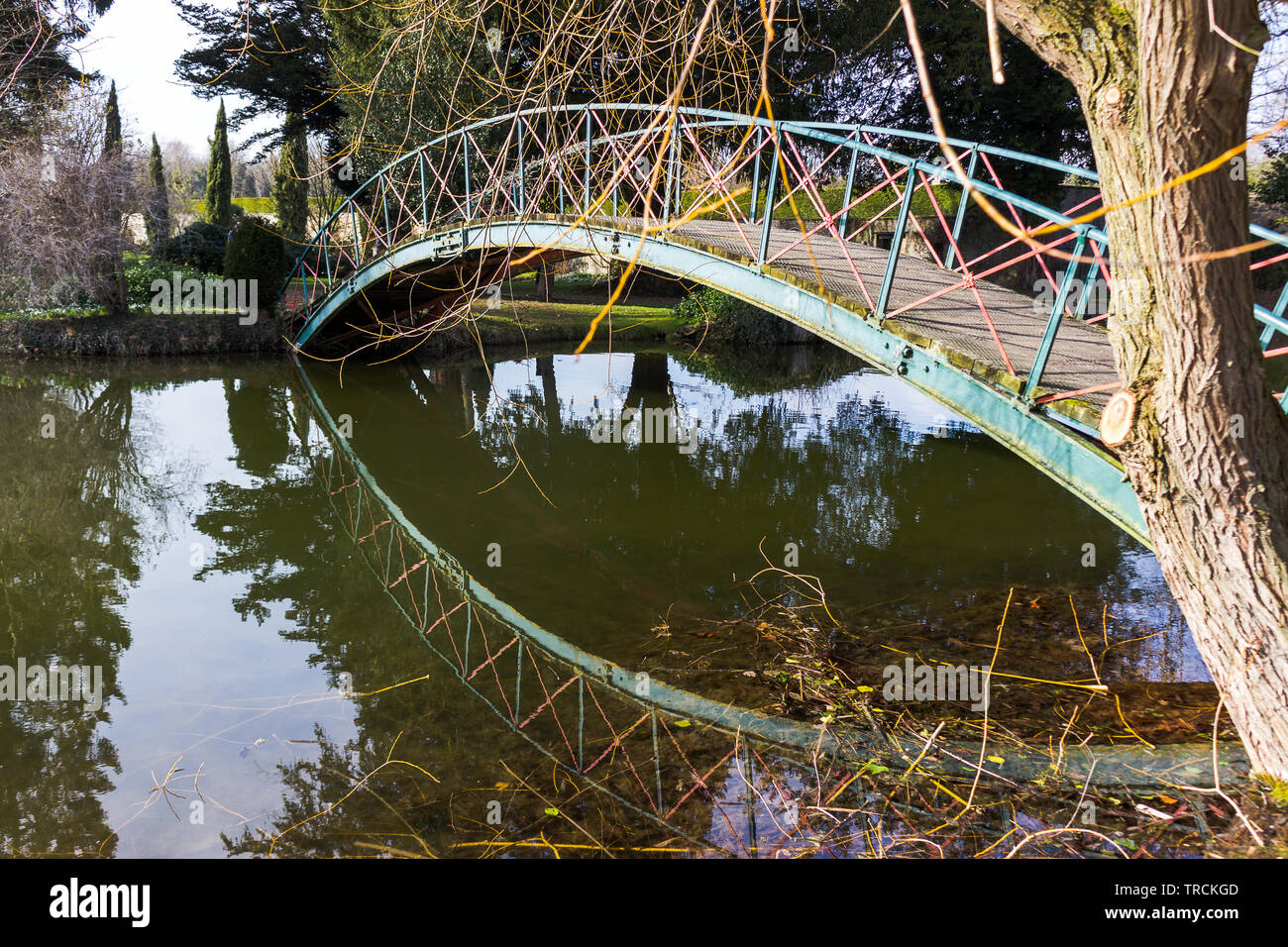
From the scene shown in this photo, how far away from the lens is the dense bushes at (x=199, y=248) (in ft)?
62.7

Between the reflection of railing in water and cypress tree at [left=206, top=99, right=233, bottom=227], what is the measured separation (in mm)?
23610

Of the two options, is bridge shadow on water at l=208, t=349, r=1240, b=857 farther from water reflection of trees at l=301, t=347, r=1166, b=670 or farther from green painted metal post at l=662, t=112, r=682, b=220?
green painted metal post at l=662, t=112, r=682, b=220

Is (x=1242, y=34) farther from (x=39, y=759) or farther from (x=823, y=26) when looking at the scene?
(x=823, y=26)

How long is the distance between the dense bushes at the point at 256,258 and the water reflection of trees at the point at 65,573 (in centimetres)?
440

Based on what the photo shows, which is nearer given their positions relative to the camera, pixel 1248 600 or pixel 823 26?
pixel 1248 600

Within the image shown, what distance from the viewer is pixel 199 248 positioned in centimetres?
1941

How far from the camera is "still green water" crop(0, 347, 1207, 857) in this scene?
139 inches

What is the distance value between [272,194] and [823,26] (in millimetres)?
14404

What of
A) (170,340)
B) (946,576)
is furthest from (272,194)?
(946,576)

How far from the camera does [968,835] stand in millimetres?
3211

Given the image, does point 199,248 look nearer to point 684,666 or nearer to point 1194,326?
point 684,666

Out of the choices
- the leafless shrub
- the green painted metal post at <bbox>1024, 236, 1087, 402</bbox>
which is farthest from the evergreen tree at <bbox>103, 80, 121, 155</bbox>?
the green painted metal post at <bbox>1024, 236, 1087, 402</bbox>

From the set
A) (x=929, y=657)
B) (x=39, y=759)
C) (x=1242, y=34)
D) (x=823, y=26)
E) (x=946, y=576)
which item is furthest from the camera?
(x=823, y=26)
